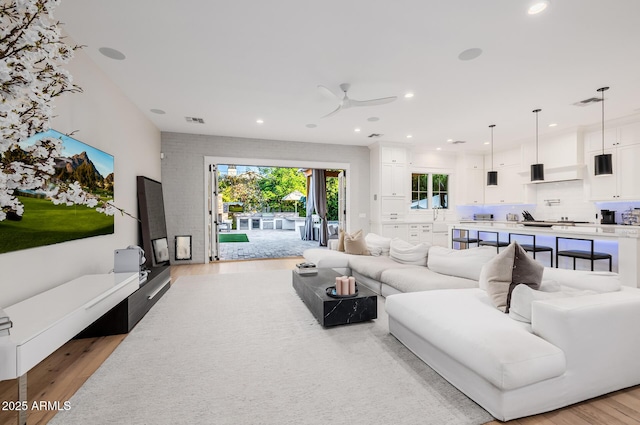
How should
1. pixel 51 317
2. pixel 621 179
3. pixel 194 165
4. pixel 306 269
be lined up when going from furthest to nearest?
pixel 194 165
pixel 621 179
pixel 306 269
pixel 51 317

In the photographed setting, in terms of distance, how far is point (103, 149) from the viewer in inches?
143

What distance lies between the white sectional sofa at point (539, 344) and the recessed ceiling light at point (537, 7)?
87.7 inches

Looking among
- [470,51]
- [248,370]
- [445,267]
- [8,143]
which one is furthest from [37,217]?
[470,51]

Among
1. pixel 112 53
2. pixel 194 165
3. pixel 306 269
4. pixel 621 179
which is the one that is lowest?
pixel 306 269

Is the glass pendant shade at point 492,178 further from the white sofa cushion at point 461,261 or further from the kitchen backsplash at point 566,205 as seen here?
the white sofa cushion at point 461,261

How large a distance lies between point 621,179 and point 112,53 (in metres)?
8.33

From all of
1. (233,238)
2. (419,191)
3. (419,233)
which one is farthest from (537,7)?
(233,238)

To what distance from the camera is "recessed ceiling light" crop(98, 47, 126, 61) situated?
3.14 m

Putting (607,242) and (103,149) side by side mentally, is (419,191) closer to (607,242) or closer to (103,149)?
(607,242)

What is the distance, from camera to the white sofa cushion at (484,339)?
1.49 metres

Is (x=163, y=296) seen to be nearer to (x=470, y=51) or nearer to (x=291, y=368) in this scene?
(x=291, y=368)

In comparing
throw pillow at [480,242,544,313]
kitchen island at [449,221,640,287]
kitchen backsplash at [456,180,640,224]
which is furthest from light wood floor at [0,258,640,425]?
kitchen backsplash at [456,180,640,224]

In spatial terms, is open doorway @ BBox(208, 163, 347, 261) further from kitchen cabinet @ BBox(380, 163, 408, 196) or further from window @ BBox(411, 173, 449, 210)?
window @ BBox(411, 173, 449, 210)

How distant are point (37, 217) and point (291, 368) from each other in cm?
234
